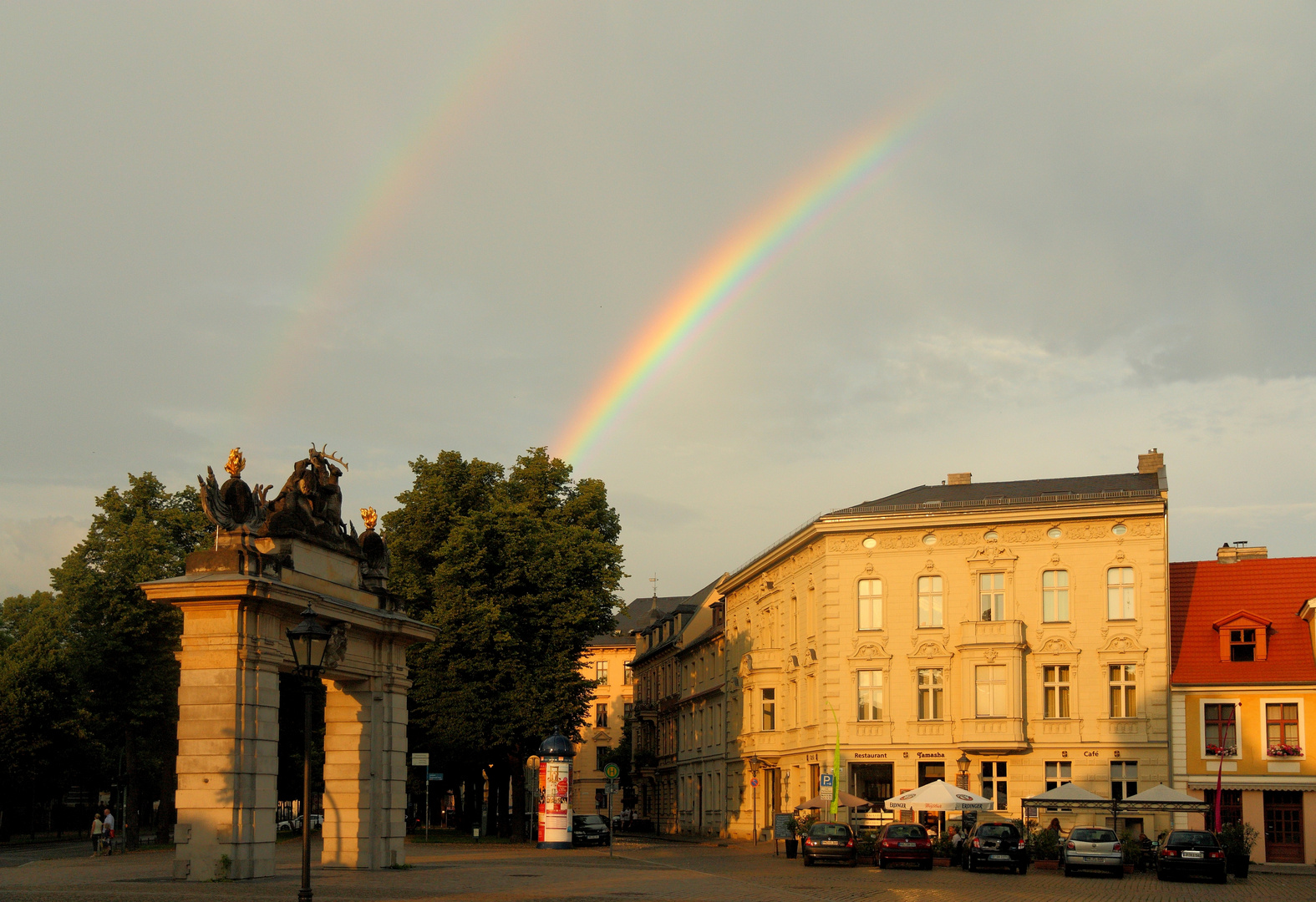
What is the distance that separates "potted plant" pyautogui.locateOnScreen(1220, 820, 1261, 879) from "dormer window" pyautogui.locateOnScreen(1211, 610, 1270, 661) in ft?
35.6

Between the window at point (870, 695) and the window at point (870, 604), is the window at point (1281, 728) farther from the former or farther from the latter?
the window at point (870, 604)

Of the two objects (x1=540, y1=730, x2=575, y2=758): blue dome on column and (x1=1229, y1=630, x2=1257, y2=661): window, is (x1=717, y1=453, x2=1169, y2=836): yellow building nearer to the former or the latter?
(x1=1229, y1=630, x2=1257, y2=661): window

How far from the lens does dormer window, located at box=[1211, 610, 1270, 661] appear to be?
52656 millimetres

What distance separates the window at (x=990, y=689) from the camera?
54094 mm

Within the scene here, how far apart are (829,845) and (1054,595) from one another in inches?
658

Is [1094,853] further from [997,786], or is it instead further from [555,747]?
Result: [555,747]

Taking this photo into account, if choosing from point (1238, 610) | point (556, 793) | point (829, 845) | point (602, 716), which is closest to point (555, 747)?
point (556, 793)

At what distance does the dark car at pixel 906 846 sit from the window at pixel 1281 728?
1595 centimetres

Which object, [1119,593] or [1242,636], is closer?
[1242,636]

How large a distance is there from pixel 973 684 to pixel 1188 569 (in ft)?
36.3

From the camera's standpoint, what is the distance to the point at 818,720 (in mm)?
58438

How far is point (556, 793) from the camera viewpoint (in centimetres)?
4872

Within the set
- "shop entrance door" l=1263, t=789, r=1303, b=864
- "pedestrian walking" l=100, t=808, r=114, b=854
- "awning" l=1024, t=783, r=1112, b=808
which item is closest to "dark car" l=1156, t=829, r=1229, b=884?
"awning" l=1024, t=783, r=1112, b=808

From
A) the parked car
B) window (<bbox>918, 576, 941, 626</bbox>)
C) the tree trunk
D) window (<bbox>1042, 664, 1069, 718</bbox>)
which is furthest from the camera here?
the tree trunk
